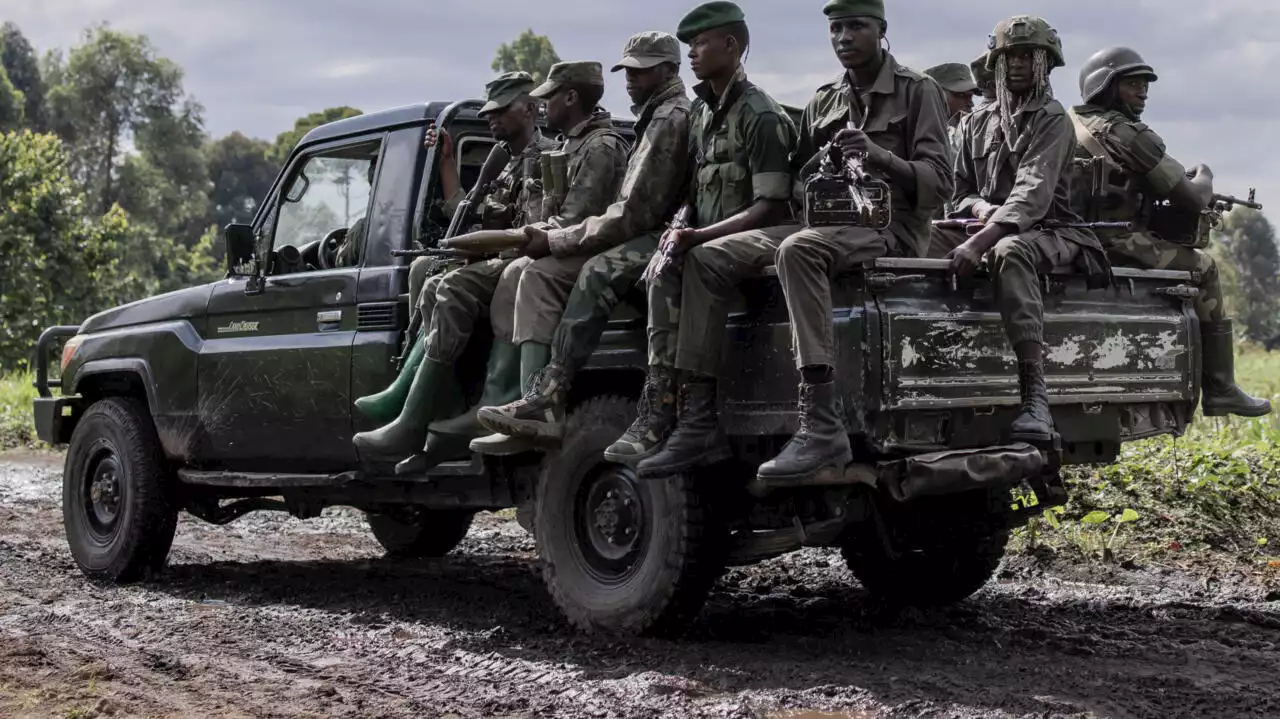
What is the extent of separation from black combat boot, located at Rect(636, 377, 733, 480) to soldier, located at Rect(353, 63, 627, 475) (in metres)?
1.00

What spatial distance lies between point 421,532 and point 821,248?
4448mm

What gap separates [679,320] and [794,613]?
1.74m

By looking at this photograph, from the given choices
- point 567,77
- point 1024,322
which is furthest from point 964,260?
point 567,77

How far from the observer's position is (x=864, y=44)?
222 inches

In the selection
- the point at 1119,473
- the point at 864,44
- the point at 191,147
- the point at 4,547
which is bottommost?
the point at 4,547

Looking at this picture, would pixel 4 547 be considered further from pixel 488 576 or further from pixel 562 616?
pixel 562 616

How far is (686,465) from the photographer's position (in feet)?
17.5

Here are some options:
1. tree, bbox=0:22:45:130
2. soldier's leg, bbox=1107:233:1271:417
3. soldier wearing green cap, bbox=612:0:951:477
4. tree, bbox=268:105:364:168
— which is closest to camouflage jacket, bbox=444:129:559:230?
soldier wearing green cap, bbox=612:0:951:477

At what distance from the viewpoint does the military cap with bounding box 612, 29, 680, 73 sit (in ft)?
20.1

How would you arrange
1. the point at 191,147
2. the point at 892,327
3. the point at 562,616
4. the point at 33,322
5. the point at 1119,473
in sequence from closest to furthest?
the point at 892,327
the point at 562,616
the point at 1119,473
the point at 33,322
the point at 191,147

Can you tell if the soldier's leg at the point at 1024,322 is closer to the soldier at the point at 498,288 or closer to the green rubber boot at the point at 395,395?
the soldier at the point at 498,288

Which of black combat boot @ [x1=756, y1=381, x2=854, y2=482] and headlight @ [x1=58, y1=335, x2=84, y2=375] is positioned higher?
headlight @ [x1=58, y1=335, x2=84, y2=375]

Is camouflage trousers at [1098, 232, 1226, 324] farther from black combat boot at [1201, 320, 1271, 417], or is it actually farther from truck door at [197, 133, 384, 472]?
truck door at [197, 133, 384, 472]

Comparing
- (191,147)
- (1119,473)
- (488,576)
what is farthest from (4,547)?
(191,147)
